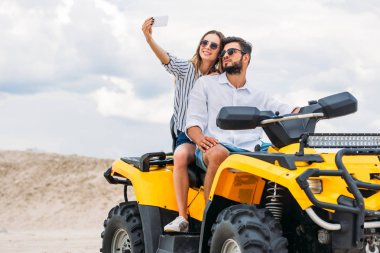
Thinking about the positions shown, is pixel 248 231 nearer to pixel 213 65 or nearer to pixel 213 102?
pixel 213 102

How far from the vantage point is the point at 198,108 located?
7102 millimetres

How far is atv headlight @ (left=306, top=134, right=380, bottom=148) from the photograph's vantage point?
5930mm

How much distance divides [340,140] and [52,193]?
20.8 meters

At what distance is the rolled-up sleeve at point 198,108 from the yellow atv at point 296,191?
2.62ft

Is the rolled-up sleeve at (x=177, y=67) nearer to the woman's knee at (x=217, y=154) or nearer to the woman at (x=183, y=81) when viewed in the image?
Result: the woman at (x=183, y=81)

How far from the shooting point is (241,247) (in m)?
5.76

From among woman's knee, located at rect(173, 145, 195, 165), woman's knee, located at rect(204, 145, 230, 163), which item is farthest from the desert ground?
woman's knee, located at rect(204, 145, 230, 163)

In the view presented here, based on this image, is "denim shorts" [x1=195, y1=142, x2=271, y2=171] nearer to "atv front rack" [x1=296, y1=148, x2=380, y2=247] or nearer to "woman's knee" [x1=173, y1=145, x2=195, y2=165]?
"woman's knee" [x1=173, y1=145, x2=195, y2=165]

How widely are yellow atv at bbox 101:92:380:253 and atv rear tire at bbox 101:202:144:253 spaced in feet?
3.18

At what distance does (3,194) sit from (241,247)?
850 inches

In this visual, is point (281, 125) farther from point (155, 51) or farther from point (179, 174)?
point (155, 51)

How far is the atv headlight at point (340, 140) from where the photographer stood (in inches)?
233

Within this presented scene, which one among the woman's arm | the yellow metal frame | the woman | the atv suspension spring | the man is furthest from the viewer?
the woman's arm

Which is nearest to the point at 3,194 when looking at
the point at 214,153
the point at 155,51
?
the point at 155,51
